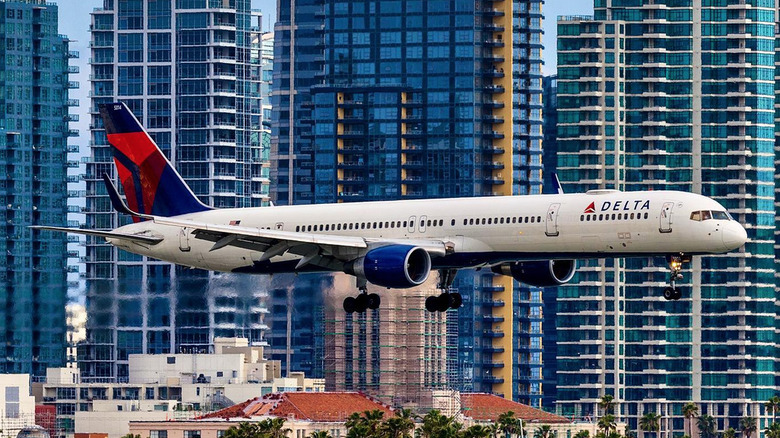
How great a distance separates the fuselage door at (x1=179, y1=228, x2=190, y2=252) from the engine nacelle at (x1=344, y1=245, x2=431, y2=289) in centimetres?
1292

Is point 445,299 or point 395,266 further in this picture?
point 445,299

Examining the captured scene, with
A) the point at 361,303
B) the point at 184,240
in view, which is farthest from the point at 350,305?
the point at 184,240

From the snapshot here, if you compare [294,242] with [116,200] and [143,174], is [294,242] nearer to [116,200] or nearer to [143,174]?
[116,200]

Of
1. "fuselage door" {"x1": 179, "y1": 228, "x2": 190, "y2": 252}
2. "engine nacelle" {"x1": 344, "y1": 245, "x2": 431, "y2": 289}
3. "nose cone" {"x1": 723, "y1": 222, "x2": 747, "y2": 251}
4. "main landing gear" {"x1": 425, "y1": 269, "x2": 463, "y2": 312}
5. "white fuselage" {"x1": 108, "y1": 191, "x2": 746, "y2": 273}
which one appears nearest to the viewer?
"nose cone" {"x1": 723, "y1": 222, "x2": 747, "y2": 251}

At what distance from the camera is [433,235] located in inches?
5049

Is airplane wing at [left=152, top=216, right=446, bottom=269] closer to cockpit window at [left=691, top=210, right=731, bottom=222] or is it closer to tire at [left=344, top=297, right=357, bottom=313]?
tire at [left=344, top=297, right=357, bottom=313]

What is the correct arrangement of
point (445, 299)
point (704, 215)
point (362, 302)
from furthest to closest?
point (445, 299) < point (362, 302) < point (704, 215)

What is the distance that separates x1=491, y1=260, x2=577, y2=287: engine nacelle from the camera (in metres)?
130

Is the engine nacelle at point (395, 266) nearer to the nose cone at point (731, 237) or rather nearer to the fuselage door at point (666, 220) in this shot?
the fuselage door at point (666, 220)

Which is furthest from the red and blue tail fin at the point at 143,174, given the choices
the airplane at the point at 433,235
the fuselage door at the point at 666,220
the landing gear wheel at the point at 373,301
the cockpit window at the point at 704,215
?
the cockpit window at the point at 704,215

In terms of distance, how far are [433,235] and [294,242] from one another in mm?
7523

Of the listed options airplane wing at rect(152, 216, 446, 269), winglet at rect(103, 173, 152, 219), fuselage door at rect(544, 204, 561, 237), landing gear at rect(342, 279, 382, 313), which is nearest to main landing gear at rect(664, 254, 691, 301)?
fuselage door at rect(544, 204, 561, 237)

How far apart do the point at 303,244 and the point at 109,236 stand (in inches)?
491

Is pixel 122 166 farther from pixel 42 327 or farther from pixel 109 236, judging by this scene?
pixel 42 327
